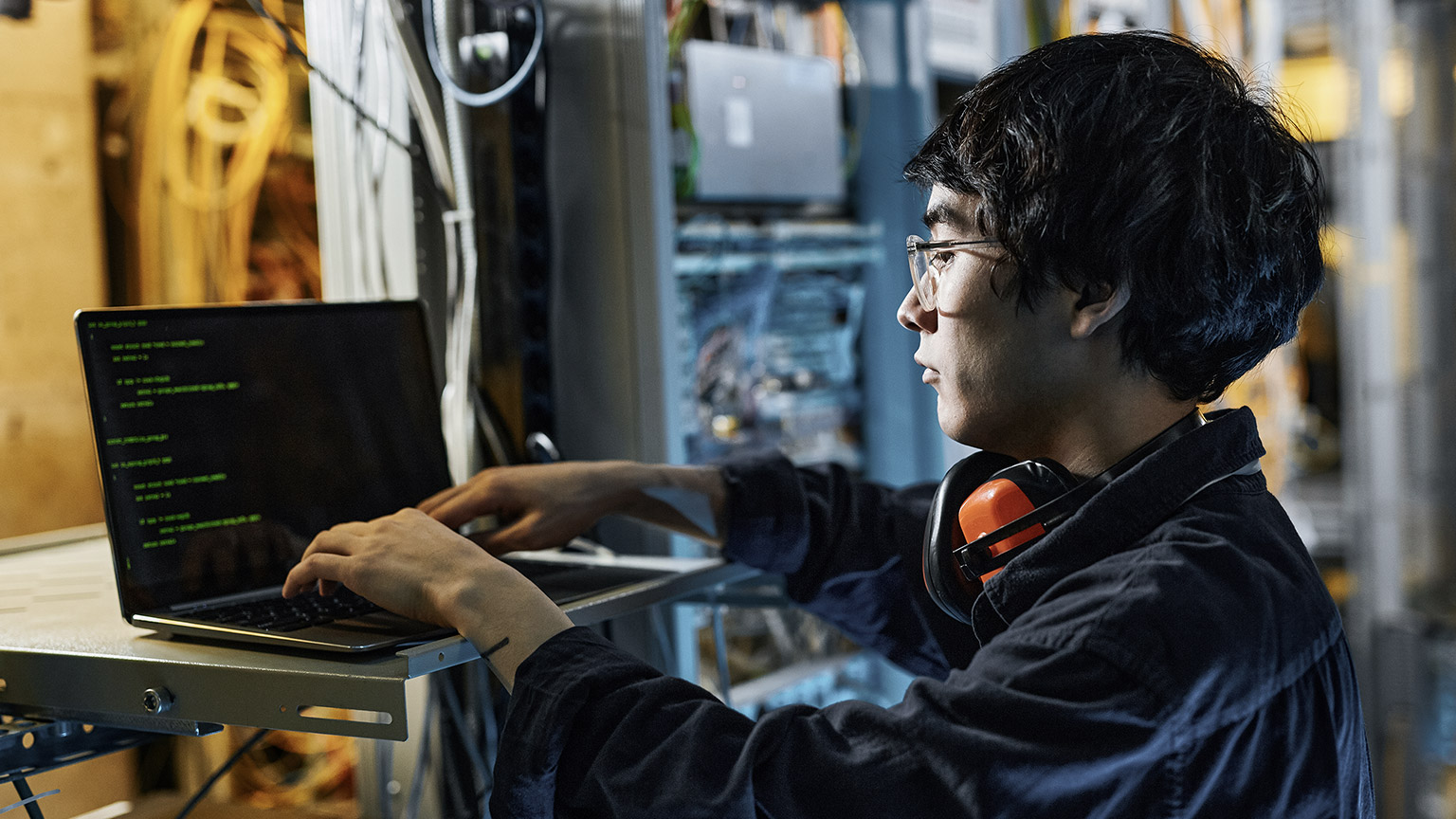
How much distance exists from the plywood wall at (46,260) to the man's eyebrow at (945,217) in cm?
126

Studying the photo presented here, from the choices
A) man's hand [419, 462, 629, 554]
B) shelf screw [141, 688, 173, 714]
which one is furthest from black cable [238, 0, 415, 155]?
shelf screw [141, 688, 173, 714]

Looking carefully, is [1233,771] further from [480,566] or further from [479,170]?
[479,170]

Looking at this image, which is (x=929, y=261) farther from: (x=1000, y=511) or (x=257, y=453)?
(x=257, y=453)

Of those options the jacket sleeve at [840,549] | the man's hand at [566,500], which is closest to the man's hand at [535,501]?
the man's hand at [566,500]

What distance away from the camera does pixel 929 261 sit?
3.26 feet

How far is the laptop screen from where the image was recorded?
103 centimetres

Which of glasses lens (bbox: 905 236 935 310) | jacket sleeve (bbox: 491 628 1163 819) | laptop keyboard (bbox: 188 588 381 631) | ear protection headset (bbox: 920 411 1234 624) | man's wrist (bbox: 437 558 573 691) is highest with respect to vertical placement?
glasses lens (bbox: 905 236 935 310)

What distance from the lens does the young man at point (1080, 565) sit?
0.72 m

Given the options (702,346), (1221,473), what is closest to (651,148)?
(702,346)

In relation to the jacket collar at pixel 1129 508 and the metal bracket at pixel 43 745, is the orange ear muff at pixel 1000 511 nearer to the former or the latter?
the jacket collar at pixel 1129 508

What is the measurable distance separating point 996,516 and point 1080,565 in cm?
8

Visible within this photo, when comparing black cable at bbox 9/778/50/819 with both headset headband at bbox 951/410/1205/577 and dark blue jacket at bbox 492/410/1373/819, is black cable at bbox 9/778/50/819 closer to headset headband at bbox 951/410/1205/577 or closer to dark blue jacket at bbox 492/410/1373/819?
dark blue jacket at bbox 492/410/1373/819

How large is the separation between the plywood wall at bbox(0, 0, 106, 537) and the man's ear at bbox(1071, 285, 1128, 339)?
1.39 m

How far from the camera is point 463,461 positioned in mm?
1490
